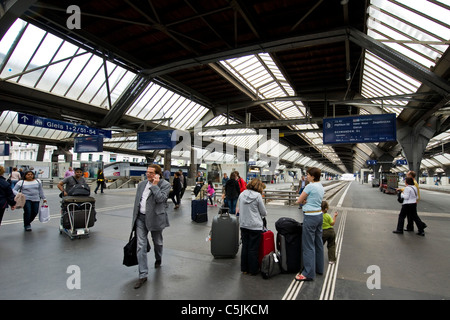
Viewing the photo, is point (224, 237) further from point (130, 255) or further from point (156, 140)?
point (156, 140)

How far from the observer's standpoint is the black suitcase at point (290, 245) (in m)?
3.99

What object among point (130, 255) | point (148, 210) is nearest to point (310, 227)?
point (148, 210)

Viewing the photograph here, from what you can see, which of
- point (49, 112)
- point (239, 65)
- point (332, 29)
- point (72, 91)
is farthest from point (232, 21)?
point (49, 112)

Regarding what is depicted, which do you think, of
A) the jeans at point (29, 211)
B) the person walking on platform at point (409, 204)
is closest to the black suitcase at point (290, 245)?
the person walking on platform at point (409, 204)

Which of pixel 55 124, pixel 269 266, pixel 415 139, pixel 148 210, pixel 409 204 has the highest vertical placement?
pixel 55 124

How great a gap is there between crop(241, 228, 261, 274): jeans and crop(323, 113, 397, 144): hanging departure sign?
11.8m

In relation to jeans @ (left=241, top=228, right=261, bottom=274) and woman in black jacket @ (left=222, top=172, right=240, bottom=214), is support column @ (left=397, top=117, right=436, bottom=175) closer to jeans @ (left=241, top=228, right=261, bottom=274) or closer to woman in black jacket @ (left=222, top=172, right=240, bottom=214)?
woman in black jacket @ (left=222, top=172, right=240, bottom=214)

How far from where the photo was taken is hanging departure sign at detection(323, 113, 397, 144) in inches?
502

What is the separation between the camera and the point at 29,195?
260 inches

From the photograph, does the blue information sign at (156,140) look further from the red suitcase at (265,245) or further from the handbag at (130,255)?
the red suitcase at (265,245)

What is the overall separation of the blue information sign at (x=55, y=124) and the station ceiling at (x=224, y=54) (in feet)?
2.75

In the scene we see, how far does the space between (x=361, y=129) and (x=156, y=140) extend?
518 inches
